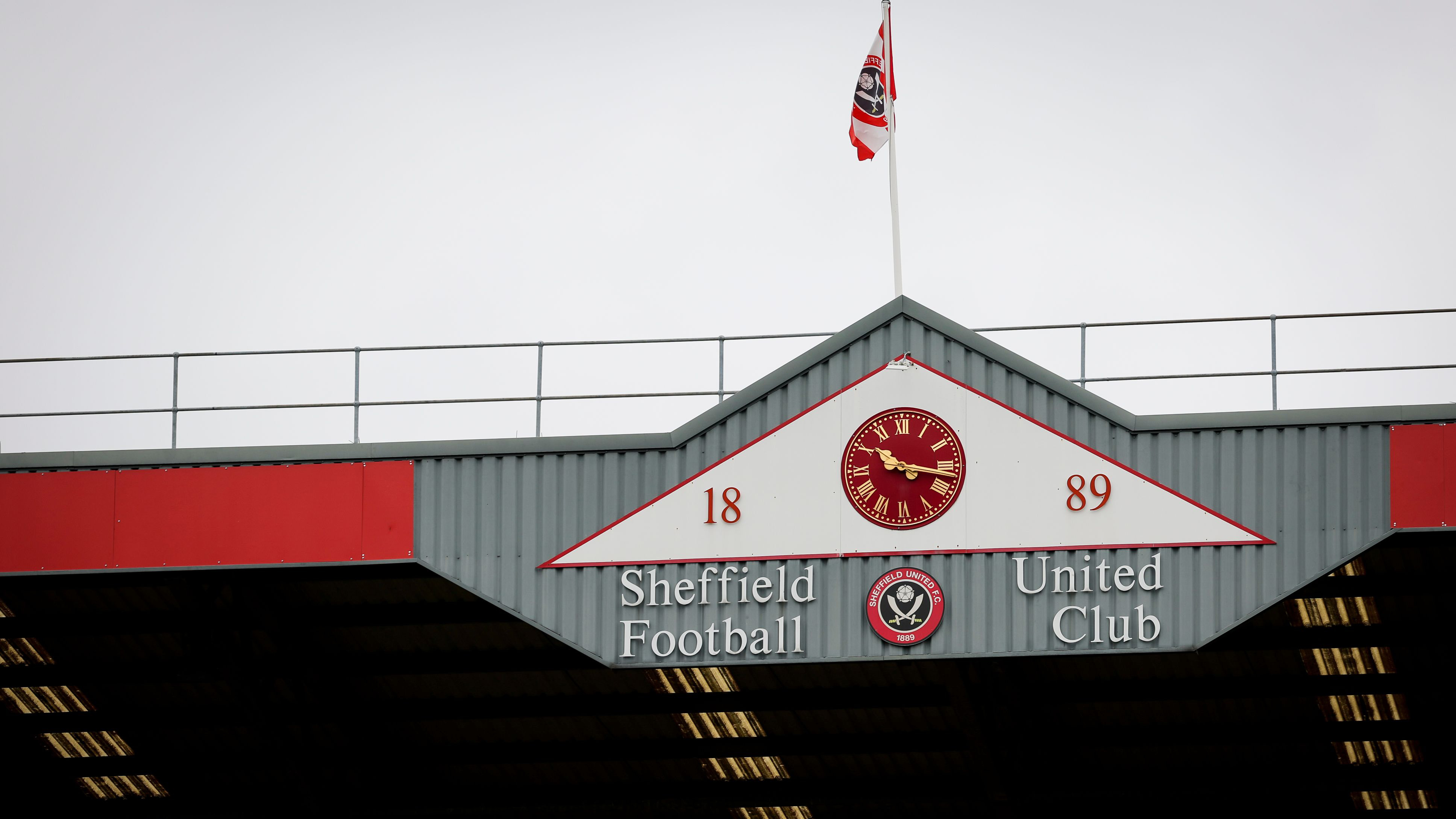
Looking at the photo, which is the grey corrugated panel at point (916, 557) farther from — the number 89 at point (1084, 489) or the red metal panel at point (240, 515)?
the number 89 at point (1084, 489)

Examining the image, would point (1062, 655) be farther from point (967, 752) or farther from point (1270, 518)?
point (967, 752)

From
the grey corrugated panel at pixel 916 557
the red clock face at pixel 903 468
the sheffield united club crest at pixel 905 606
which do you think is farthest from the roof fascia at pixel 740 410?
the sheffield united club crest at pixel 905 606

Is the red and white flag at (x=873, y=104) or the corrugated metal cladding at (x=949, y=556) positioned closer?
the corrugated metal cladding at (x=949, y=556)

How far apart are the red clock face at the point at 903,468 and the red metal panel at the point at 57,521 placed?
1102cm

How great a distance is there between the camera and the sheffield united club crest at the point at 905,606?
21625 millimetres

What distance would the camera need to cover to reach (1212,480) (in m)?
21.6

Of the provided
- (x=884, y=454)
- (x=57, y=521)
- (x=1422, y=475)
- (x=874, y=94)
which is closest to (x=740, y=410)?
(x=884, y=454)

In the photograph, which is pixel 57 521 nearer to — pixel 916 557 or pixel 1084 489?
pixel 916 557

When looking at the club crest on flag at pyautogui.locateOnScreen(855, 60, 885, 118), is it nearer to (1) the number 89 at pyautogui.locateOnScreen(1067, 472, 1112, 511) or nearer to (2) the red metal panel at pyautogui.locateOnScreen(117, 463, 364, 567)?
(1) the number 89 at pyautogui.locateOnScreen(1067, 472, 1112, 511)

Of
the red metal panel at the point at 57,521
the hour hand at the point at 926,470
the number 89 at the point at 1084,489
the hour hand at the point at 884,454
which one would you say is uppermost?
the hour hand at the point at 884,454

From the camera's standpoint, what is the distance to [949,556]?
21.8 meters

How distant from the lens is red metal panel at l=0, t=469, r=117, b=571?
23406 mm

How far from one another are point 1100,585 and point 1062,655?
1081 mm

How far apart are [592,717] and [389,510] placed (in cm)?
620
